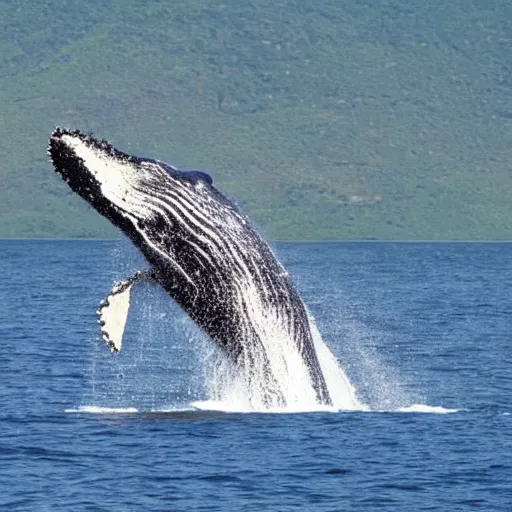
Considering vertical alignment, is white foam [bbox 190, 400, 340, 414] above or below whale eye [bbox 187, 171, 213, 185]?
below

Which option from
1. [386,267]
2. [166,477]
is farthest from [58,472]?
[386,267]

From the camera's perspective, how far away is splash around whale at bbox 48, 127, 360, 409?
79.8 ft

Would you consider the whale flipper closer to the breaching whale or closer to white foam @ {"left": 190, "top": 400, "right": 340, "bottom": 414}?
the breaching whale

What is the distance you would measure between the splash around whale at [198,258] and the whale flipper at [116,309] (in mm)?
14

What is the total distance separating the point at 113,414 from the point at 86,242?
163 m

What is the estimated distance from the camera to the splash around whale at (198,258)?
24.3 m

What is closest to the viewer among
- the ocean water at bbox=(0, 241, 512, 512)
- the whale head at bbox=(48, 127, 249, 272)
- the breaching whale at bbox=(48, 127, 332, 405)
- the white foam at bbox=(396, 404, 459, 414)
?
the ocean water at bbox=(0, 241, 512, 512)

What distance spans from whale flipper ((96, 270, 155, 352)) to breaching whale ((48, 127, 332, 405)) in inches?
0.5

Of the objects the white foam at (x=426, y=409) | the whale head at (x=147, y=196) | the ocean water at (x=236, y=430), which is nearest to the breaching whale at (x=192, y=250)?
the whale head at (x=147, y=196)

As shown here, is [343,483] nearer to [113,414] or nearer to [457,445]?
[457,445]

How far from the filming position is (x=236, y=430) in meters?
26.9

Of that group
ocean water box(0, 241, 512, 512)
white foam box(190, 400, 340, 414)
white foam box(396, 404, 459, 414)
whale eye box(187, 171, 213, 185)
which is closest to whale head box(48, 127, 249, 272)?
whale eye box(187, 171, 213, 185)

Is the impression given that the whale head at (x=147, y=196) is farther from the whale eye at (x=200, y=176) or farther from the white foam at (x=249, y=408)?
the white foam at (x=249, y=408)

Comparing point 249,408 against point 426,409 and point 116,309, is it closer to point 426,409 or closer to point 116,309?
point 116,309
